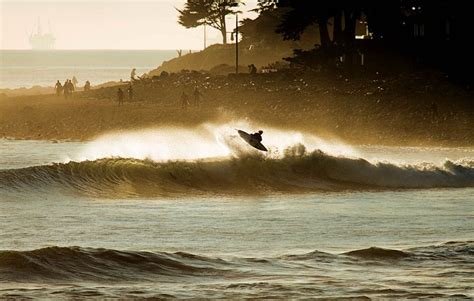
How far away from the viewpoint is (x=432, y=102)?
8238 centimetres

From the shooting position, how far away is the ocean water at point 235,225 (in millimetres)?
24688

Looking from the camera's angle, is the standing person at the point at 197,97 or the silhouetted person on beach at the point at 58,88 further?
the silhouetted person on beach at the point at 58,88

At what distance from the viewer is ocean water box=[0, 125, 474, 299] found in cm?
2469

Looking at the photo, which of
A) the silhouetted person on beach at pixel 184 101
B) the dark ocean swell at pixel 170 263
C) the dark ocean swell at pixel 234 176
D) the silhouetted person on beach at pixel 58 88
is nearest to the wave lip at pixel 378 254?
the dark ocean swell at pixel 170 263

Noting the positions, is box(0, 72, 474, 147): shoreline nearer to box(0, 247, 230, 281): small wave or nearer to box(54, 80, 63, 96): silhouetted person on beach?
box(54, 80, 63, 96): silhouetted person on beach

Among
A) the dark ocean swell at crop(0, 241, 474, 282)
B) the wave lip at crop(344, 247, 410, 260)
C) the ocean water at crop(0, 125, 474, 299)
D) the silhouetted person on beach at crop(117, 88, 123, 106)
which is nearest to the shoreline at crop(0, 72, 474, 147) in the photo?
the silhouetted person on beach at crop(117, 88, 123, 106)

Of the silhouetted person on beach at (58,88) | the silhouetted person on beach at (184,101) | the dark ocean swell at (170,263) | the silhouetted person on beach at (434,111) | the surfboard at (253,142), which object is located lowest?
the dark ocean swell at (170,263)

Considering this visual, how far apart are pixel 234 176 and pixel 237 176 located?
111mm

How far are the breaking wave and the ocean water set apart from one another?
7 cm

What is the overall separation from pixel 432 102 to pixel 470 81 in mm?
5417

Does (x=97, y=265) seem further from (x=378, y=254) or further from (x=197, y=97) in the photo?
(x=197, y=97)

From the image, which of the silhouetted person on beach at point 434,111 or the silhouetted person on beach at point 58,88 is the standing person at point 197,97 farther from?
the silhouetted person on beach at point 434,111

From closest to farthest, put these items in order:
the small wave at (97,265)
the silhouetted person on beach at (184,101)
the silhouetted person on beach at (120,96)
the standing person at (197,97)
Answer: the small wave at (97,265)
the silhouetted person on beach at (184,101)
the standing person at (197,97)
the silhouetted person on beach at (120,96)

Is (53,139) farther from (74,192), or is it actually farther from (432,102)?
(74,192)
